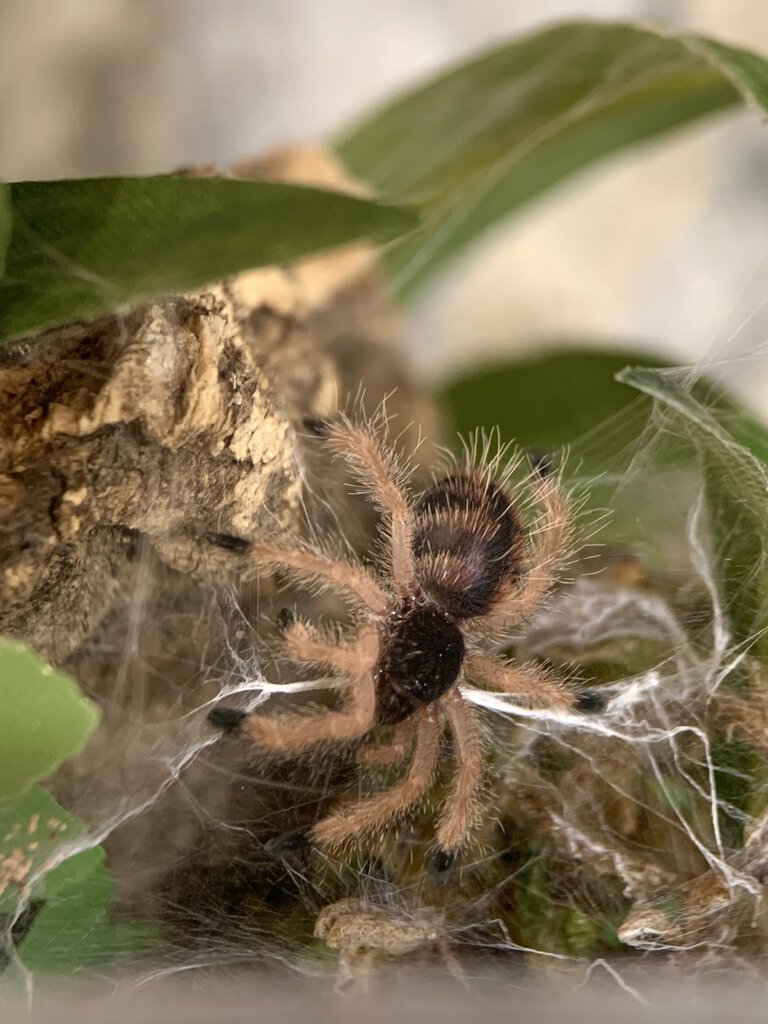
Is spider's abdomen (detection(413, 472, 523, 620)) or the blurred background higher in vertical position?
the blurred background

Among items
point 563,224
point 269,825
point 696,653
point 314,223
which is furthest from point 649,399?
point 563,224

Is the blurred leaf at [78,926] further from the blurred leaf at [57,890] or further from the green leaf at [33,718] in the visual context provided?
the green leaf at [33,718]

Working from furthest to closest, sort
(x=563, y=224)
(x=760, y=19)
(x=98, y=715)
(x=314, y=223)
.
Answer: (x=563, y=224)
(x=760, y=19)
(x=314, y=223)
(x=98, y=715)

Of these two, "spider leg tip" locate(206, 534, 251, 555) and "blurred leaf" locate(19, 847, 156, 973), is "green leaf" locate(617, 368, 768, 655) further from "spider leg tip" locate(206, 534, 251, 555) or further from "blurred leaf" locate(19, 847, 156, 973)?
"blurred leaf" locate(19, 847, 156, 973)

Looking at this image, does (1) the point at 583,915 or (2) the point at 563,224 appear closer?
(1) the point at 583,915

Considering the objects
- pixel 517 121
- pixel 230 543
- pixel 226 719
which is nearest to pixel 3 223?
pixel 230 543

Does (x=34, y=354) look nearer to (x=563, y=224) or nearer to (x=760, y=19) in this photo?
(x=563, y=224)

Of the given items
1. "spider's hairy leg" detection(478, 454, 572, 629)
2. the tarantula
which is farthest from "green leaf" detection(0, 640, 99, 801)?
"spider's hairy leg" detection(478, 454, 572, 629)
